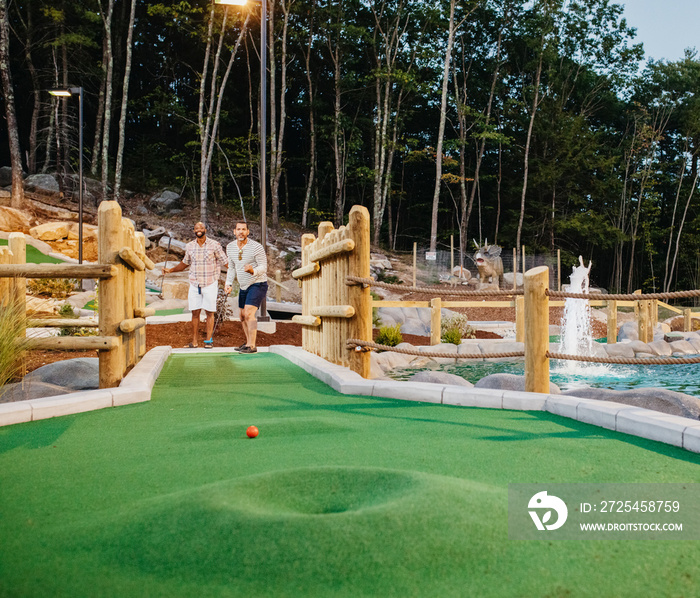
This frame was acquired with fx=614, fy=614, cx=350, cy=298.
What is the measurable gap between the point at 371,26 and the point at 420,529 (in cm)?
3586

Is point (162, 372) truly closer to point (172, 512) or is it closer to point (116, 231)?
point (116, 231)

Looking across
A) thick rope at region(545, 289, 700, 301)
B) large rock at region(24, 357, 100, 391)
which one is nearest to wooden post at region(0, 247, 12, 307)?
large rock at region(24, 357, 100, 391)

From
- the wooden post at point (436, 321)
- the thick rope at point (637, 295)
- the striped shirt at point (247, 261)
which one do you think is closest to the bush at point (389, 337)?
the wooden post at point (436, 321)

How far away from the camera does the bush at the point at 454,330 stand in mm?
14651

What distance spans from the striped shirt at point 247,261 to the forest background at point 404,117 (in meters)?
19.6

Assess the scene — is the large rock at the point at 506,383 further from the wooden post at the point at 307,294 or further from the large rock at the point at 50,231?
the large rock at the point at 50,231

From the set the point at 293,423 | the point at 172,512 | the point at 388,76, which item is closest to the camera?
the point at 172,512

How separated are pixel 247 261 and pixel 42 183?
71.0 feet

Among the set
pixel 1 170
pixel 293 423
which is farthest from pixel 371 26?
pixel 293 423

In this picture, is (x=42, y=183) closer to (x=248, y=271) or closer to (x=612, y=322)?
(x=248, y=271)

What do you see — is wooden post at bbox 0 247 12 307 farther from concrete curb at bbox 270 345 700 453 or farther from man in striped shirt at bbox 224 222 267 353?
concrete curb at bbox 270 345 700 453

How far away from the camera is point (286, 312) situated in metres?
15.4

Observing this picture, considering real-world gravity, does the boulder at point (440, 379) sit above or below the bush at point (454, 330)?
above

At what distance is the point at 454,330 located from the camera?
49.0 feet
